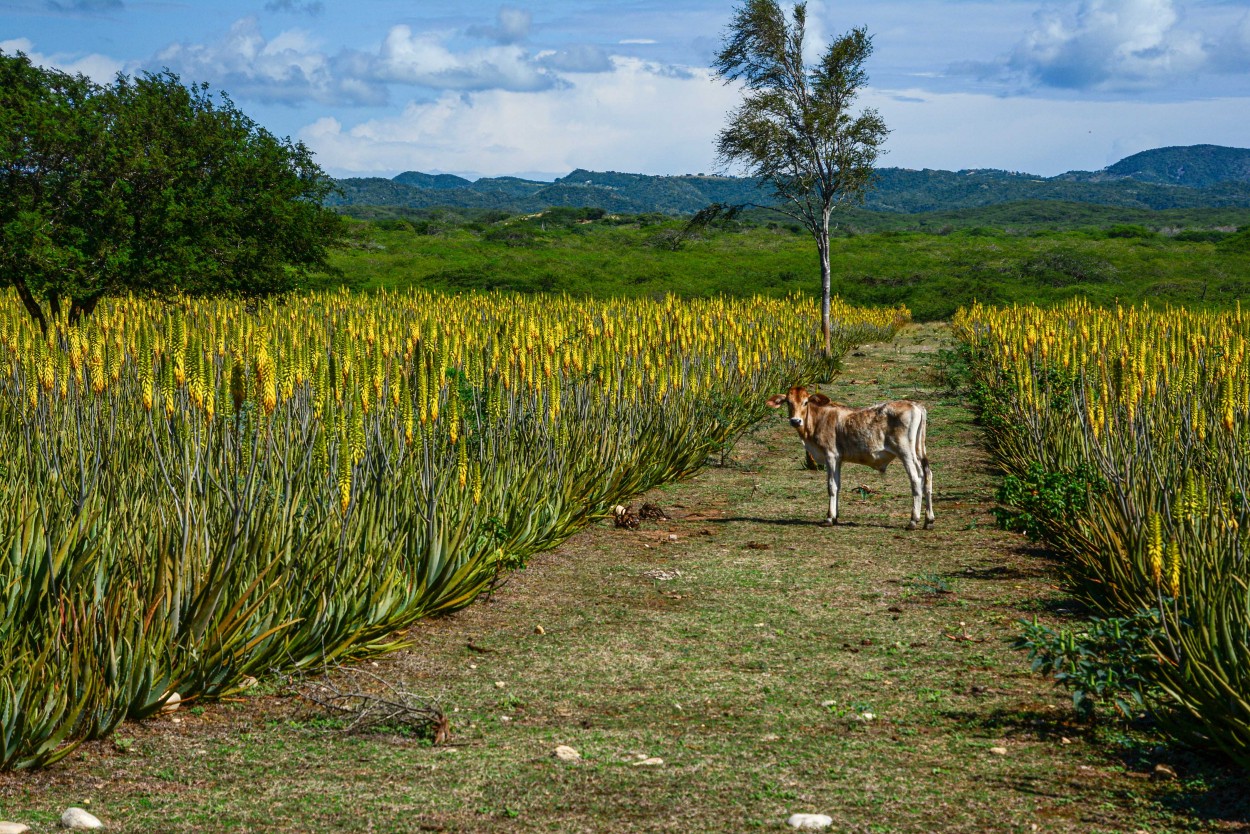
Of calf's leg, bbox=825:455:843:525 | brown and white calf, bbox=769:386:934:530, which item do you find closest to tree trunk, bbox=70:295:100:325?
brown and white calf, bbox=769:386:934:530

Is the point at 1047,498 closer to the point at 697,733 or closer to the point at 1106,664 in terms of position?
the point at 1106,664

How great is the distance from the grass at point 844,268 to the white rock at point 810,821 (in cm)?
2801

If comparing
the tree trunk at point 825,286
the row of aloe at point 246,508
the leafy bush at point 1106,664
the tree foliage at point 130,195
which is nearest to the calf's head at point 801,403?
the row of aloe at point 246,508

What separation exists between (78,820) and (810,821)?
2.55m

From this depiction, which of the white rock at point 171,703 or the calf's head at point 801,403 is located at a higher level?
the calf's head at point 801,403

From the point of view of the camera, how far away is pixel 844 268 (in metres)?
60.9

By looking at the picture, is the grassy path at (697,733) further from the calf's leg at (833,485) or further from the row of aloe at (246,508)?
the calf's leg at (833,485)

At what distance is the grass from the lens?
159 ft

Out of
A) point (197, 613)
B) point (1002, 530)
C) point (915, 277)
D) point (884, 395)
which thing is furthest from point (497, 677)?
point (915, 277)

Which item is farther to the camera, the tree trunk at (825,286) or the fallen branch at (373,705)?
the tree trunk at (825,286)

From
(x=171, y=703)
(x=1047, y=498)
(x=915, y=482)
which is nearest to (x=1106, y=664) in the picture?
(x=1047, y=498)

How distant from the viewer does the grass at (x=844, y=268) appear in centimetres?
4834

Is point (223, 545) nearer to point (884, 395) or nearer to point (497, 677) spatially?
point (497, 677)

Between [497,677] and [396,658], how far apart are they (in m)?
0.63
